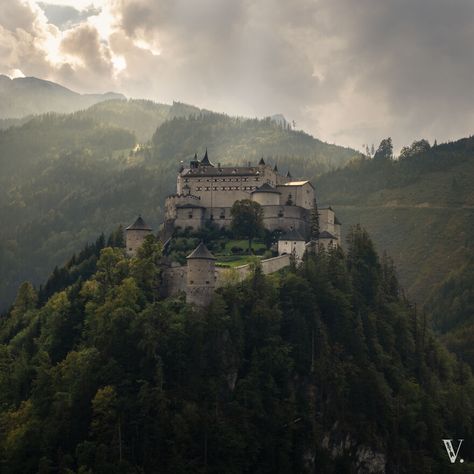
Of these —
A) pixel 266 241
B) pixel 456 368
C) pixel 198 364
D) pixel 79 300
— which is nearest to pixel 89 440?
pixel 198 364

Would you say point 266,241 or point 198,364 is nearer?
point 198,364

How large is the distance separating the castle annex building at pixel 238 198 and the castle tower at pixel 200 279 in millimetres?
26870

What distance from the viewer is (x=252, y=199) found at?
119 metres

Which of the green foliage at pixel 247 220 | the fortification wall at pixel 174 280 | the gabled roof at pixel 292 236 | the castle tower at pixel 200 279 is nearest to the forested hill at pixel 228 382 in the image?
the castle tower at pixel 200 279

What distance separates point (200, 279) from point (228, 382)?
466 inches

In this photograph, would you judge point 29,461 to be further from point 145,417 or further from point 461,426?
point 461,426

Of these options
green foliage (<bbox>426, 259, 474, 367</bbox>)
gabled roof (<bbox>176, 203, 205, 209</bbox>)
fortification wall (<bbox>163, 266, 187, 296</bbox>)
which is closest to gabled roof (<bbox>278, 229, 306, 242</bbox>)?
gabled roof (<bbox>176, 203, 205, 209</bbox>)

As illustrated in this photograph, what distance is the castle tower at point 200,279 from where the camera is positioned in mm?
90125

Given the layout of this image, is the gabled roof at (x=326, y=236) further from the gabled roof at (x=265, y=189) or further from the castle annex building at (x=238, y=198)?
the gabled roof at (x=265, y=189)

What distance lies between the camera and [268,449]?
84.3m

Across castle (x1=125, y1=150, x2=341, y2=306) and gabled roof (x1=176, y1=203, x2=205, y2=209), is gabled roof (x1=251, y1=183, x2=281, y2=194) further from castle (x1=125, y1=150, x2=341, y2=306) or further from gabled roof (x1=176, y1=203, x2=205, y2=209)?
gabled roof (x1=176, y1=203, x2=205, y2=209)

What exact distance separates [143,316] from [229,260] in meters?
20.7

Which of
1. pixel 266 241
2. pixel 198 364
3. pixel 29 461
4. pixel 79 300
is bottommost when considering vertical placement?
pixel 29 461

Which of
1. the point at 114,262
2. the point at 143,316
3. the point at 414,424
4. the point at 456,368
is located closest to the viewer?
the point at 143,316
